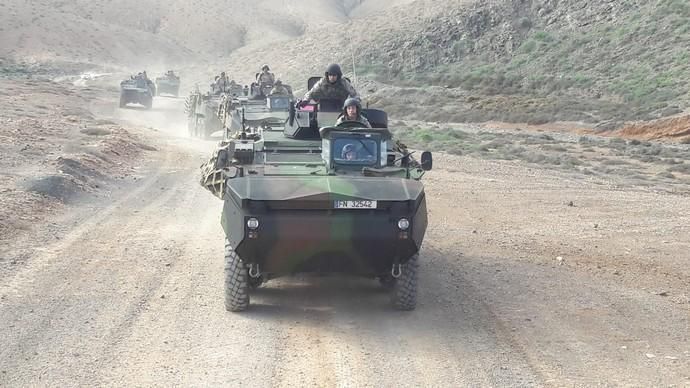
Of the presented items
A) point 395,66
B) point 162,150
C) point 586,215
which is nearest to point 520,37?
point 395,66

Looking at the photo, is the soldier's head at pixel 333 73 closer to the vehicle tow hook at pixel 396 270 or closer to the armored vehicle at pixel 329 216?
the armored vehicle at pixel 329 216

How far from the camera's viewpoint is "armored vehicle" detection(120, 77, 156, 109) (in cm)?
4094

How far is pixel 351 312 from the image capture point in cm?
873

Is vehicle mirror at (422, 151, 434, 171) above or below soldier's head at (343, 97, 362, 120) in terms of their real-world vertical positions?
below

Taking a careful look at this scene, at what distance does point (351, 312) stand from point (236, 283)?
1061mm

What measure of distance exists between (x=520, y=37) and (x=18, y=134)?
36571 mm

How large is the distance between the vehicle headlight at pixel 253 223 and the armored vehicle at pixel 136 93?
112 feet

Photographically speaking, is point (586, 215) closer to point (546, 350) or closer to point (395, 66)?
point (546, 350)

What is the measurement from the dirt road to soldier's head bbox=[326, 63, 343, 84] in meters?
2.38

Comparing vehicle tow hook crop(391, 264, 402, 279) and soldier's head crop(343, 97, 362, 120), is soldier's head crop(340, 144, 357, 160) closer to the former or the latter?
soldier's head crop(343, 97, 362, 120)

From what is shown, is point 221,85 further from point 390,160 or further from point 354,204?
point 354,204

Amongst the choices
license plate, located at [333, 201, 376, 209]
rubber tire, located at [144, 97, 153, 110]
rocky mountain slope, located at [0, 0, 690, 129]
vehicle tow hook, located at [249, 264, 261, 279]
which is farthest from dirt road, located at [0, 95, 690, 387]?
rubber tire, located at [144, 97, 153, 110]

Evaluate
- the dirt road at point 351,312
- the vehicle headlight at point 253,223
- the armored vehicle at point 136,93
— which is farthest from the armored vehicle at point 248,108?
the armored vehicle at point 136,93

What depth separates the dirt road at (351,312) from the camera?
6992mm
